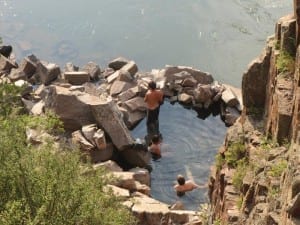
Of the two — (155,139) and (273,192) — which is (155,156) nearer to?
(155,139)

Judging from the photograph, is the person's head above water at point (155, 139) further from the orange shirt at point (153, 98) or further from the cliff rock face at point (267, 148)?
the cliff rock face at point (267, 148)

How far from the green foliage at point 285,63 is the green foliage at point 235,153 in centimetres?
177

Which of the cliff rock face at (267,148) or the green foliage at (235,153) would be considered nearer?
the cliff rock face at (267,148)

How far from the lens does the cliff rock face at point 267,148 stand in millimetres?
7352

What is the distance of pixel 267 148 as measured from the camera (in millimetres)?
9422

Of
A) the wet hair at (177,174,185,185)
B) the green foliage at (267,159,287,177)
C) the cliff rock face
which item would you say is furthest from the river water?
the green foliage at (267,159,287,177)

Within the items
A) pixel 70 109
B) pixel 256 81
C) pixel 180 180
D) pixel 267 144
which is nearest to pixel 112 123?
pixel 70 109

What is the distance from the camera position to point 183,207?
1465cm

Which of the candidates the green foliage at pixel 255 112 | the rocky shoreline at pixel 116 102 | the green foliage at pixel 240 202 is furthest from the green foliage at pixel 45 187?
the rocky shoreline at pixel 116 102

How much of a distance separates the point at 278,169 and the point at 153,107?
36.4 ft

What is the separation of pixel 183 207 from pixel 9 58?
1356cm

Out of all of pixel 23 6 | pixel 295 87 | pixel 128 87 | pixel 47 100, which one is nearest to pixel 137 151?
pixel 47 100

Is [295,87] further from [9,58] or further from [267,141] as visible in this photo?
[9,58]

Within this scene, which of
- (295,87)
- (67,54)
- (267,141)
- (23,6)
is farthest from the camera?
(23,6)
